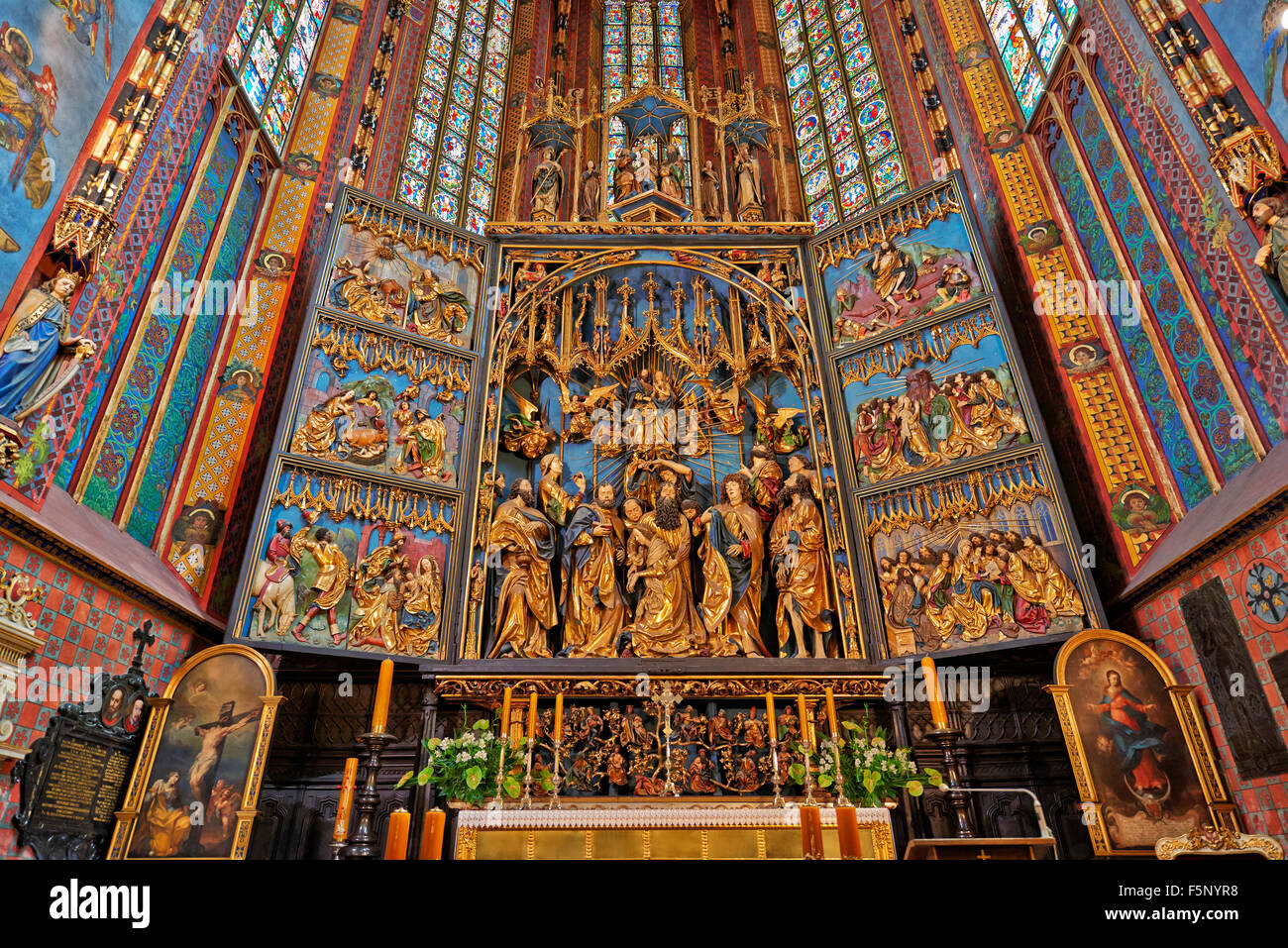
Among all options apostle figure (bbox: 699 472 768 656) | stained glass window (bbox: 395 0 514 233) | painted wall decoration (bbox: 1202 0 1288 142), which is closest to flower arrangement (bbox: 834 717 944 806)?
apostle figure (bbox: 699 472 768 656)

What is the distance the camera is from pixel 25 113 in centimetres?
604

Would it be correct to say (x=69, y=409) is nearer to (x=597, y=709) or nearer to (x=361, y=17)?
(x=597, y=709)

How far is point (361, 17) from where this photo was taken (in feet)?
43.3

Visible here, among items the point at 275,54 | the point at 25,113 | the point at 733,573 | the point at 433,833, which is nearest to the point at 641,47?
the point at 275,54

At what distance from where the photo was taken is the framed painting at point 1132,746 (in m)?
6.70

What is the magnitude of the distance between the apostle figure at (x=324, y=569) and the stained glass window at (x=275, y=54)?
19.8 ft

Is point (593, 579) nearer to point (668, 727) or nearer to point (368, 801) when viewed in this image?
point (668, 727)

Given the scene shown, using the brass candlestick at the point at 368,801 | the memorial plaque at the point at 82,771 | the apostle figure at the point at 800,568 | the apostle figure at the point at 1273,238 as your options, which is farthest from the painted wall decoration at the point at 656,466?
the apostle figure at the point at 1273,238

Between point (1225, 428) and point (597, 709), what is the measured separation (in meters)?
6.84

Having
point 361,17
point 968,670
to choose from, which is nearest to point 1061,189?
point 968,670

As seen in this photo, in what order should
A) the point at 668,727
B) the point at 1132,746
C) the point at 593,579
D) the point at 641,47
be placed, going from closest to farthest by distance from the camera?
the point at 1132,746
the point at 668,727
the point at 593,579
the point at 641,47

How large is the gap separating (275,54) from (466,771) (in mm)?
10549

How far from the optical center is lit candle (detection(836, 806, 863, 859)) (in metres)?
4.21

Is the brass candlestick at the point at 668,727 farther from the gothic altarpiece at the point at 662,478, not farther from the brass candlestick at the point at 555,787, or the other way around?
the brass candlestick at the point at 555,787
